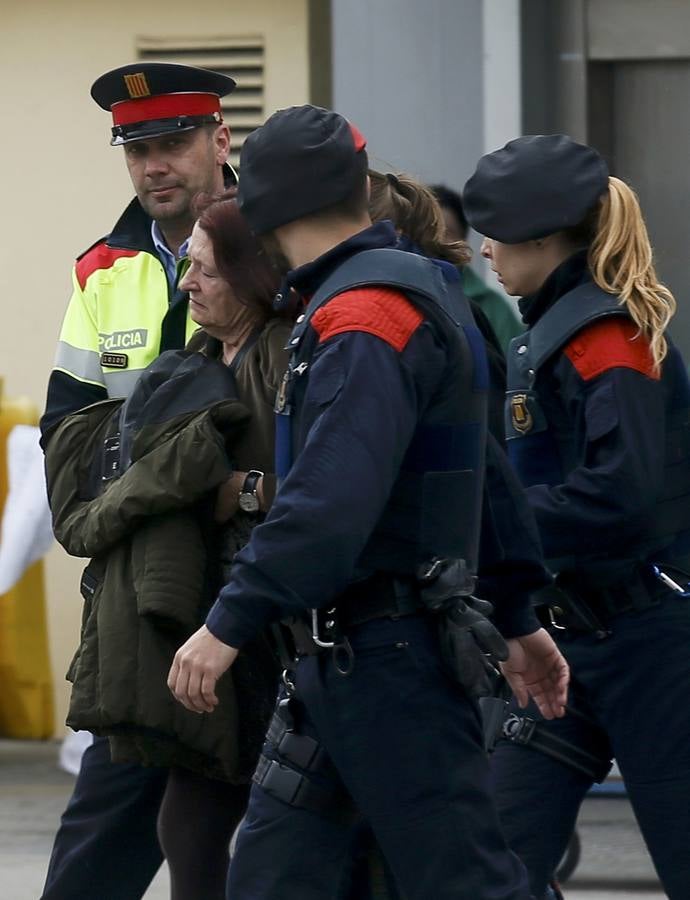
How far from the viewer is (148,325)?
412cm

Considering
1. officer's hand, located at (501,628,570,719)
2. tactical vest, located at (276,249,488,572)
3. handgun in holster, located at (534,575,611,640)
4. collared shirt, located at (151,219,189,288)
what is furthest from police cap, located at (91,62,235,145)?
officer's hand, located at (501,628,570,719)

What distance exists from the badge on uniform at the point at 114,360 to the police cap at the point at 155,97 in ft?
1.49

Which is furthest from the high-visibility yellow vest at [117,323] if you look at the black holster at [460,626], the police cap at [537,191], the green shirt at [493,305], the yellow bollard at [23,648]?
the yellow bollard at [23,648]

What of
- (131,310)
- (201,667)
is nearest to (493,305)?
(131,310)

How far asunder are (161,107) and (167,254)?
0.30 m

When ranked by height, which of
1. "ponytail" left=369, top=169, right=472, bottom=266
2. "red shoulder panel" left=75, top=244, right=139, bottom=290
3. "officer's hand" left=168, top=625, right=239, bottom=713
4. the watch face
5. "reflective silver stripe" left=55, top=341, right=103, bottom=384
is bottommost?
"officer's hand" left=168, top=625, right=239, bottom=713

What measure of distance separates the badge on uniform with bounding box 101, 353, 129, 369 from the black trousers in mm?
739

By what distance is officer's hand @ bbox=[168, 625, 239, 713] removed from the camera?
309 centimetres

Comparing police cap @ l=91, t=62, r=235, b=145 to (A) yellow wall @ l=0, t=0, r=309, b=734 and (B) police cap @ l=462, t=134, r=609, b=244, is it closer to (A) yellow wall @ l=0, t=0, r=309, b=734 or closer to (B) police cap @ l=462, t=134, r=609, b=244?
(B) police cap @ l=462, t=134, r=609, b=244

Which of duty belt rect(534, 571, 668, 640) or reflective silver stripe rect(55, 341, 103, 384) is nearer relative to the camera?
duty belt rect(534, 571, 668, 640)

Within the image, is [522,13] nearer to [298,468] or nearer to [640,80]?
[640,80]

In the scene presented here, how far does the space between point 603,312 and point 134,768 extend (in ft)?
4.22

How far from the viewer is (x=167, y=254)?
420 cm

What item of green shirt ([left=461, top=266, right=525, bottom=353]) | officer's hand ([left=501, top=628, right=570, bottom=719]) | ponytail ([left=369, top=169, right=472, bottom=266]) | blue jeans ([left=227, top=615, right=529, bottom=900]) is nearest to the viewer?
blue jeans ([left=227, top=615, right=529, bottom=900])
